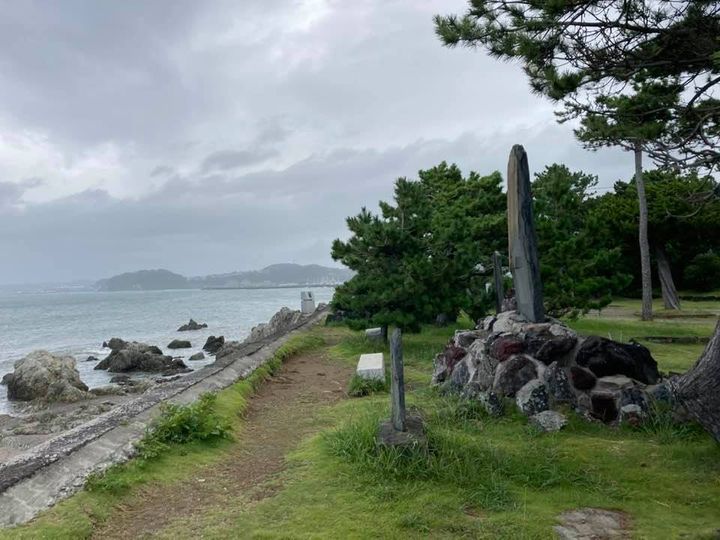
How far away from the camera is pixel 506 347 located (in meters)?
8.33

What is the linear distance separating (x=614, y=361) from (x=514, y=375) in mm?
1391

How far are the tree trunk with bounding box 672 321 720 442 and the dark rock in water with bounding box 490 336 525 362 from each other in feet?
8.30

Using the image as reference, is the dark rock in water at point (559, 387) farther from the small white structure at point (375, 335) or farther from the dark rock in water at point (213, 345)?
the dark rock in water at point (213, 345)

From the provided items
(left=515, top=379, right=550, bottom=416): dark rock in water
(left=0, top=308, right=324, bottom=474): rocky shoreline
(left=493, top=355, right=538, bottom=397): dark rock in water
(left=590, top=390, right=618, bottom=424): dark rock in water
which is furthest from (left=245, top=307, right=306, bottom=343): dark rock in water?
(left=590, top=390, right=618, bottom=424): dark rock in water

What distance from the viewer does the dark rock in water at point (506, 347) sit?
8266 millimetres

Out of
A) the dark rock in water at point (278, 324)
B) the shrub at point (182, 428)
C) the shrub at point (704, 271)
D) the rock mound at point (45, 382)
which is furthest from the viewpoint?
the shrub at point (704, 271)

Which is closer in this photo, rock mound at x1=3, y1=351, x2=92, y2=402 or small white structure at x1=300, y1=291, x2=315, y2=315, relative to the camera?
rock mound at x1=3, y1=351, x2=92, y2=402

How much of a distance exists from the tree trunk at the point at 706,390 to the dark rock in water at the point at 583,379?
1771 millimetres

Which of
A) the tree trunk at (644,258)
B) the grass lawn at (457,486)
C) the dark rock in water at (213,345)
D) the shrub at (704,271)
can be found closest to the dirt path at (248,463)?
the grass lawn at (457,486)

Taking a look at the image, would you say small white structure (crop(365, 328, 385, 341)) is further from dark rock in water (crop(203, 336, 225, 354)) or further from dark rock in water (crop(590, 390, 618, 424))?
dark rock in water (crop(203, 336, 225, 354))

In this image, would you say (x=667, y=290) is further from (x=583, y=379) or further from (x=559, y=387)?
(x=559, y=387)

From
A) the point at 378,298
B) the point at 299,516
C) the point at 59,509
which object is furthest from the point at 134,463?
the point at 378,298

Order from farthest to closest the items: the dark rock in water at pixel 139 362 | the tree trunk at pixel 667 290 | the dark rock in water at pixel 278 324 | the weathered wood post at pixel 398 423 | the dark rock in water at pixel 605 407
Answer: the dark rock in water at pixel 278 324, the dark rock in water at pixel 139 362, the tree trunk at pixel 667 290, the dark rock in water at pixel 605 407, the weathered wood post at pixel 398 423

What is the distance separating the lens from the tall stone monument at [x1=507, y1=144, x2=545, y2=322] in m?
9.31
